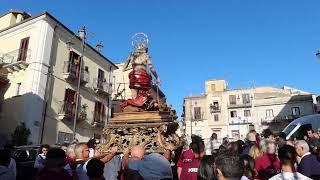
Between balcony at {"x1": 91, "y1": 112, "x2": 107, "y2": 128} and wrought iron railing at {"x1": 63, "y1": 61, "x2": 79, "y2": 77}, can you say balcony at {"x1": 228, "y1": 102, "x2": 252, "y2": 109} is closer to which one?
balcony at {"x1": 91, "y1": 112, "x2": 107, "y2": 128}

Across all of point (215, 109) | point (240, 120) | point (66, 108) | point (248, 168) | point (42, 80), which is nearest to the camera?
point (248, 168)

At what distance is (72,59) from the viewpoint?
2567 cm

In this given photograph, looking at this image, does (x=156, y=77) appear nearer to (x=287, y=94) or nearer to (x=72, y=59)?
(x=72, y=59)

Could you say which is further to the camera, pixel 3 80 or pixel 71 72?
pixel 71 72

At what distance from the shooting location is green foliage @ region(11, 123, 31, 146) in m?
19.8

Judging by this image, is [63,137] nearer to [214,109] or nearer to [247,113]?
[214,109]

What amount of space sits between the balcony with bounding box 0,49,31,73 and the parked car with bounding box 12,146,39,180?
11292 mm

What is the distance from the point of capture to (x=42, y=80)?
2206cm

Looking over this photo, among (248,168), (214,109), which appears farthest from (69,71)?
(214,109)

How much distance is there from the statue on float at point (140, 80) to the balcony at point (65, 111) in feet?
56.0

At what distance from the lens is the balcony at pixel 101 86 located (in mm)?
28438

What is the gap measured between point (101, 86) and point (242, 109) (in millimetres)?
31019

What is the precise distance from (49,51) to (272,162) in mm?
20958

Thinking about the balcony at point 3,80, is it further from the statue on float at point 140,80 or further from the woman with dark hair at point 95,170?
the woman with dark hair at point 95,170
